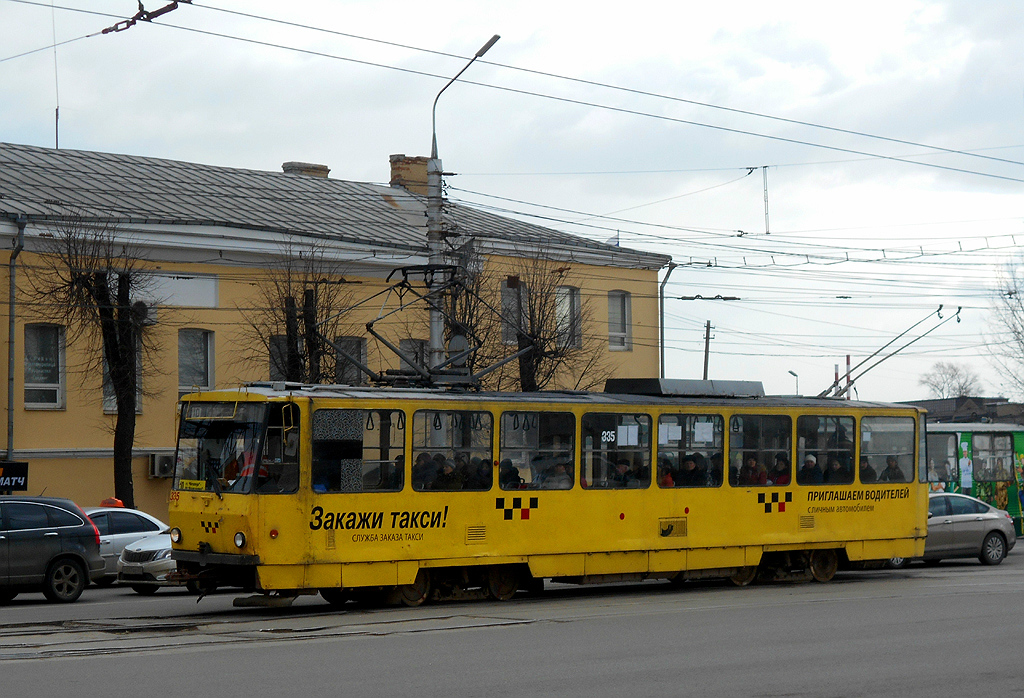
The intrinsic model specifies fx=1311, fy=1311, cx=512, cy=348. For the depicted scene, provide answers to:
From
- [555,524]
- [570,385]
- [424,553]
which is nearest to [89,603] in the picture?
[424,553]

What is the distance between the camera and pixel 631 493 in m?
17.6

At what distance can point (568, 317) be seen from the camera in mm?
36062

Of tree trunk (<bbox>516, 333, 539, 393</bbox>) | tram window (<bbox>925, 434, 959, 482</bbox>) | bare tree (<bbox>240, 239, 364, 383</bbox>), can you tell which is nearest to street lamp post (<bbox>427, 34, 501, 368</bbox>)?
bare tree (<bbox>240, 239, 364, 383</bbox>)

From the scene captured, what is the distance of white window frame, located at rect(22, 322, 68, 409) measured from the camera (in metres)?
27.4

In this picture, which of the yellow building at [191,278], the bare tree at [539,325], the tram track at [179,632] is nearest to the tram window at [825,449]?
the tram track at [179,632]

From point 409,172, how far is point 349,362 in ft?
42.0

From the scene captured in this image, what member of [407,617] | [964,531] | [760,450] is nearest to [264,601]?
[407,617]

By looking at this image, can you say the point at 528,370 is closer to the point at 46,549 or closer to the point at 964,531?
the point at 964,531

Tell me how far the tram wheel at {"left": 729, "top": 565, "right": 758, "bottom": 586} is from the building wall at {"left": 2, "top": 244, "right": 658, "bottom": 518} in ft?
30.9

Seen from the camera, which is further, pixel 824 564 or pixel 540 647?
pixel 824 564

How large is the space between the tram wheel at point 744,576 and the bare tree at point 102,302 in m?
13.2

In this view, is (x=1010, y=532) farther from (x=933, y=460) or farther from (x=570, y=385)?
(x=570, y=385)

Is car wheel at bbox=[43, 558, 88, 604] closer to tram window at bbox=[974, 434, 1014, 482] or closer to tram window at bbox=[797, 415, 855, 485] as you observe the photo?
tram window at bbox=[797, 415, 855, 485]

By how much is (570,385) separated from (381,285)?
21.7ft
